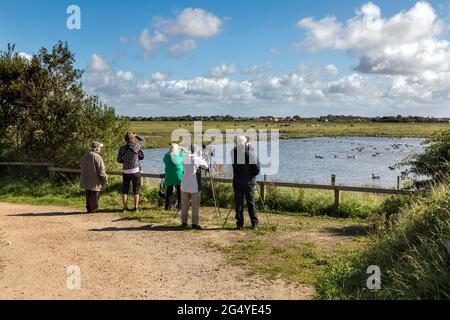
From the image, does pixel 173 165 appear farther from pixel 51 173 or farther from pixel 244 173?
pixel 51 173

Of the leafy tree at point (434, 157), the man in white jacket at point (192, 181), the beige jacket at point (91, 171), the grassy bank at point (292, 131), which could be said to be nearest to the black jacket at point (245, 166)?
the man in white jacket at point (192, 181)

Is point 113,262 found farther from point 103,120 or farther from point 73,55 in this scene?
point 73,55

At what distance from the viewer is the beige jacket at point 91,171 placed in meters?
12.4

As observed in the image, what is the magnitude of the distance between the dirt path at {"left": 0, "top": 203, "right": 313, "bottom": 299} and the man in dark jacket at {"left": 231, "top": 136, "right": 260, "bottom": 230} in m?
0.88

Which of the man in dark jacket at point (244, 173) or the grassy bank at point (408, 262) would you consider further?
the man in dark jacket at point (244, 173)

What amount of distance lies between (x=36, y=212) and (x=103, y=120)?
5.56 meters

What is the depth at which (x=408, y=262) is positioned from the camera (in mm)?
6422

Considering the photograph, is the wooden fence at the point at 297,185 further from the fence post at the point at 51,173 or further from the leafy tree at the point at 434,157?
the leafy tree at the point at 434,157

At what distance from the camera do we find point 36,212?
42.3 ft

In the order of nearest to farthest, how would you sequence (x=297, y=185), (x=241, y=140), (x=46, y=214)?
1. (x=241, y=140)
2. (x=46, y=214)
3. (x=297, y=185)

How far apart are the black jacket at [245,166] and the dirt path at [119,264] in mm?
1333

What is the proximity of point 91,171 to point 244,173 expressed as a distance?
455cm

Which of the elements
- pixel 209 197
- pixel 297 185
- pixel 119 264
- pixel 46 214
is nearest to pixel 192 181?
pixel 119 264
